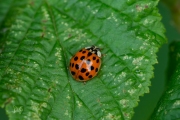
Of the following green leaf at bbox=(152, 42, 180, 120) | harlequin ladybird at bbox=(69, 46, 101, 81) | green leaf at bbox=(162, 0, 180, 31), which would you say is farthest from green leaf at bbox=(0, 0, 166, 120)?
green leaf at bbox=(162, 0, 180, 31)

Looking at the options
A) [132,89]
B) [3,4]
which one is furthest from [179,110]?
[3,4]

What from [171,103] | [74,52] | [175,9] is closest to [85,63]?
[74,52]

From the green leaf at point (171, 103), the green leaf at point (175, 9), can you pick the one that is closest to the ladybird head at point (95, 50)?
the green leaf at point (171, 103)

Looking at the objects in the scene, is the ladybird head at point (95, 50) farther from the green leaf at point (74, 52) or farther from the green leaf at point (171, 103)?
the green leaf at point (171, 103)

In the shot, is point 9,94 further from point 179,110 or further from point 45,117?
point 179,110

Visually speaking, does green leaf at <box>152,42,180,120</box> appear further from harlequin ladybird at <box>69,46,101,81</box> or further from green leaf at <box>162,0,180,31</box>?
green leaf at <box>162,0,180,31</box>
